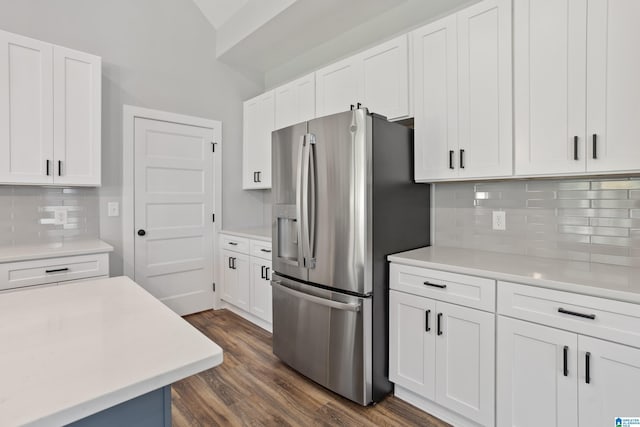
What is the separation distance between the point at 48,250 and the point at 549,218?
334 cm

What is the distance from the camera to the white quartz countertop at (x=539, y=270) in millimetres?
1374

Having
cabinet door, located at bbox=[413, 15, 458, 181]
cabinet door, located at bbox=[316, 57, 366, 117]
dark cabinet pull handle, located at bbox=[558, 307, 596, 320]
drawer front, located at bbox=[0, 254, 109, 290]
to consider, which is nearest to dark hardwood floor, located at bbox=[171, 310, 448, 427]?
dark cabinet pull handle, located at bbox=[558, 307, 596, 320]

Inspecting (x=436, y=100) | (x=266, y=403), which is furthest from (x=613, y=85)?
(x=266, y=403)

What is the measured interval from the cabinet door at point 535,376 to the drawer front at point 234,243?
232cm

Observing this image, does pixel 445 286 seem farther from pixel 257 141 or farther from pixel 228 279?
pixel 257 141

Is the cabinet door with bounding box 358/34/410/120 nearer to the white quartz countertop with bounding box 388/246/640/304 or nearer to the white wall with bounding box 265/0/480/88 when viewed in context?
the white wall with bounding box 265/0/480/88

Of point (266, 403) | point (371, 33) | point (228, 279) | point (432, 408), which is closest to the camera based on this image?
point (432, 408)

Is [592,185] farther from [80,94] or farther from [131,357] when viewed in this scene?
[80,94]

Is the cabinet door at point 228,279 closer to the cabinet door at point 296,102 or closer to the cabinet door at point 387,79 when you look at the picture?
the cabinet door at point 296,102

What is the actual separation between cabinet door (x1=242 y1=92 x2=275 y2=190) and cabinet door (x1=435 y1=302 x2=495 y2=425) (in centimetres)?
236

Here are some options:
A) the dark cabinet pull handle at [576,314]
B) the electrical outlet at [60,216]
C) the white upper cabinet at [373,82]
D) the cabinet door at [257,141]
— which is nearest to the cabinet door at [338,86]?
the white upper cabinet at [373,82]

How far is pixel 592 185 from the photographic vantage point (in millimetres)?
1880

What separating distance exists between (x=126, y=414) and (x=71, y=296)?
2.33 feet

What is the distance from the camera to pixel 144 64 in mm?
3234
